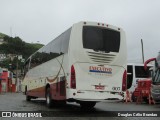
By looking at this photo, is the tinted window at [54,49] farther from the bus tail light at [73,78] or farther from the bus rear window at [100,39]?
the bus tail light at [73,78]

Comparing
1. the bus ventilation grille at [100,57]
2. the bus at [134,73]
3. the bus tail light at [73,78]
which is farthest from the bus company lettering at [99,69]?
the bus at [134,73]

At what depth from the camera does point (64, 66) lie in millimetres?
13289

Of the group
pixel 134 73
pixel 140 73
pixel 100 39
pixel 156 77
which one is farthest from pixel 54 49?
pixel 140 73

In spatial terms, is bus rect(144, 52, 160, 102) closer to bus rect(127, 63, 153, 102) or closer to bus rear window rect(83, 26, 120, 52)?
bus rear window rect(83, 26, 120, 52)

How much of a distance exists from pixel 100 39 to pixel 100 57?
0.75 meters

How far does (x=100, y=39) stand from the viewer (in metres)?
13.0

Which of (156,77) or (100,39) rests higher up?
(100,39)

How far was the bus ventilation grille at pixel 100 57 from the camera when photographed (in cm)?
1283

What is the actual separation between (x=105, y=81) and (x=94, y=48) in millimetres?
1418

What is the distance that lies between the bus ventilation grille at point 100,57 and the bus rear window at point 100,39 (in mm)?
206

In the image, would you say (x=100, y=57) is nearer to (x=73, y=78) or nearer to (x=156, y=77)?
(x=73, y=78)

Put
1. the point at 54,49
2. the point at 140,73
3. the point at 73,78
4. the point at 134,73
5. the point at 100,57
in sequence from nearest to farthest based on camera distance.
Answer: the point at 73,78 → the point at 100,57 → the point at 54,49 → the point at 134,73 → the point at 140,73

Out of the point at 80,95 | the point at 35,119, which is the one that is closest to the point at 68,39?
the point at 80,95

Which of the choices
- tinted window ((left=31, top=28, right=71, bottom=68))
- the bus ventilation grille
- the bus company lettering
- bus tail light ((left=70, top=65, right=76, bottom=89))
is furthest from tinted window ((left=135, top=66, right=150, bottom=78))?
bus tail light ((left=70, top=65, right=76, bottom=89))
